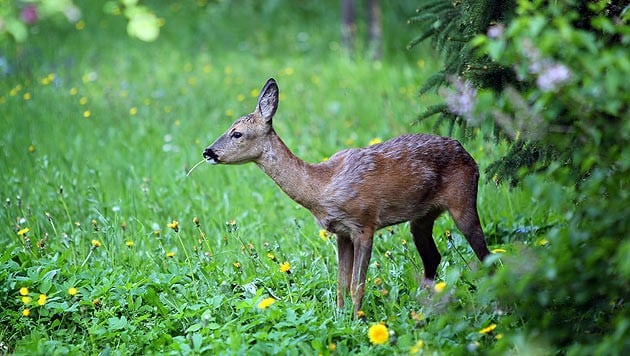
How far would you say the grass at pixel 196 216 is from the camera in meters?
4.57

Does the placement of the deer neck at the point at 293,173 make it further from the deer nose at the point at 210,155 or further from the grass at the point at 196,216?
the grass at the point at 196,216

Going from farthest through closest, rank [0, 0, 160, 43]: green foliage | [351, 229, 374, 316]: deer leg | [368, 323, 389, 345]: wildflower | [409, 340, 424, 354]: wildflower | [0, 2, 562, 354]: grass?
1. [0, 0, 160, 43]: green foliage
2. [351, 229, 374, 316]: deer leg
3. [0, 2, 562, 354]: grass
4. [368, 323, 389, 345]: wildflower
5. [409, 340, 424, 354]: wildflower

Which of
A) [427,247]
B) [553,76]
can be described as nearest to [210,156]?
[427,247]

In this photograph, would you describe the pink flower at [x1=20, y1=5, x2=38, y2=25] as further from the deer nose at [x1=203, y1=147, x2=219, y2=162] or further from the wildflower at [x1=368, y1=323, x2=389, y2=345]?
the wildflower at [x1=368, y1=323, x2=389, y2=345]

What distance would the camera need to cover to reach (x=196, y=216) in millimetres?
6664

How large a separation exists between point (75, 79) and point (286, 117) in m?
3.30

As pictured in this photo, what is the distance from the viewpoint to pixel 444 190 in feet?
17.1

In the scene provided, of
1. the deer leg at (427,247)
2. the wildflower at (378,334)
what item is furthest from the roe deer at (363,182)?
the wildflower at (378,334)

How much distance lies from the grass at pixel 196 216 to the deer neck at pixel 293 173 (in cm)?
45

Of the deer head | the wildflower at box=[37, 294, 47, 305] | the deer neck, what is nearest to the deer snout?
the deer head

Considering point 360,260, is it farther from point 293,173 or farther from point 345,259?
point 293,173

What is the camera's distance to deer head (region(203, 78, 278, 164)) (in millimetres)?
5223

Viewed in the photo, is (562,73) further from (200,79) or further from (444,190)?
(200,79)

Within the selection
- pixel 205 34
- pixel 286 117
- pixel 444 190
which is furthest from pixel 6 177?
pixel 205 34
